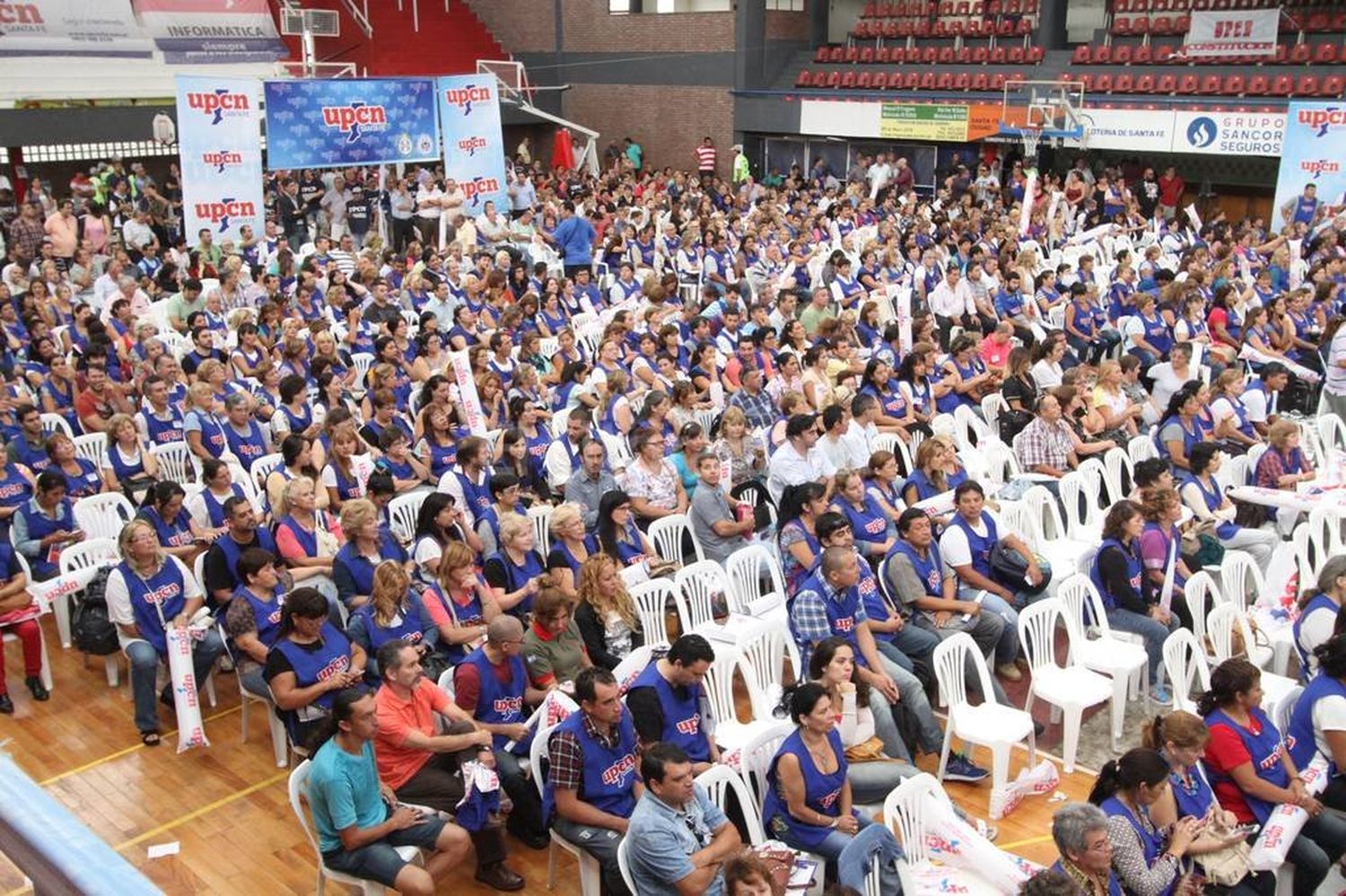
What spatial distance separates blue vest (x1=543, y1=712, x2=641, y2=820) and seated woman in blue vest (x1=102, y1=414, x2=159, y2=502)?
4365mm

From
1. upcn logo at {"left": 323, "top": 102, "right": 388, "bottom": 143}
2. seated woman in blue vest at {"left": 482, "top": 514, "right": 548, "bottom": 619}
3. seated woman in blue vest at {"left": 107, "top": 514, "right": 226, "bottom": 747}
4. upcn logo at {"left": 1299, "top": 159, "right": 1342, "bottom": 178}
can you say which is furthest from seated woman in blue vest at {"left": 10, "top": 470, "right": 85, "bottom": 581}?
upcn logo at {"left": 1299, "top": 159, "right": 1342, "bottom": 178}

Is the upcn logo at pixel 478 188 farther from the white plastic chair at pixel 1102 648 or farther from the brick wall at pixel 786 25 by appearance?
the brick wall at pixel 786 25

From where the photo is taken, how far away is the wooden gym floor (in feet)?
16.3

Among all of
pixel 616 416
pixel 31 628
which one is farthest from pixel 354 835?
pixel 616 416

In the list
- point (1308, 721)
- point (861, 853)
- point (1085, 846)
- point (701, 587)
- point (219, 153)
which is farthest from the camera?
point (219, 153)

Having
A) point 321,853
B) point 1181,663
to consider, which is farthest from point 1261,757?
point 321,853

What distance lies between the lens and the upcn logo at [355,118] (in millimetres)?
14562

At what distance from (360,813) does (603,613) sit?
1.68 m

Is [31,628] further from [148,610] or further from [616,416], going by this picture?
[616,416]

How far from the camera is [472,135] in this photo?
14930mm

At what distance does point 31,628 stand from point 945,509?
5115 mm

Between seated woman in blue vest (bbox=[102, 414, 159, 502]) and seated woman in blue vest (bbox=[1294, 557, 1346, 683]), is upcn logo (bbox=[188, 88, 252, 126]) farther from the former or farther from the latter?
seated woman in blue vest (bbox=[1294, 557, 1346, 683])

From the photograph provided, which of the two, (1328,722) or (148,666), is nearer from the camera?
(1328,722)

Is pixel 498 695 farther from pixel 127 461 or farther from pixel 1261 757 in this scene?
pixel 127 461
